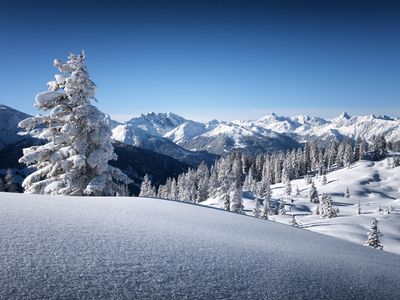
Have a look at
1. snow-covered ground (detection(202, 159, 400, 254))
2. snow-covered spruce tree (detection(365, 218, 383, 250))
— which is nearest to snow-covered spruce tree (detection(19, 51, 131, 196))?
snow-covered spruce tree (detection(365, 218, 383, 250))

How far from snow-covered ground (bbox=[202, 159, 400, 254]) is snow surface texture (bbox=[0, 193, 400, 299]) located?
43379 millimetres

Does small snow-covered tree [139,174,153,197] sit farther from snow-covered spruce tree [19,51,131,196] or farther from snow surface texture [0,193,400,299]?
snow surface texture [0,193,400,299]

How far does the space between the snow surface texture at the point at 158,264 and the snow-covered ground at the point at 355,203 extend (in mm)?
43379

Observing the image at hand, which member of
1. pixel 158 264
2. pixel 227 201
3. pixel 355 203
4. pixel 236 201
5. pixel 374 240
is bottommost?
pixel 374 240

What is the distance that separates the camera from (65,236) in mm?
4969

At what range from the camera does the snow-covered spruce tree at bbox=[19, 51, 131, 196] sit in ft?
57.1

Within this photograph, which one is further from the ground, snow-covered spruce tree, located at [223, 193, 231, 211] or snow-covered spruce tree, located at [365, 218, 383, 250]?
snow-covered spruce tree, located at [223, 193, 231, 211]

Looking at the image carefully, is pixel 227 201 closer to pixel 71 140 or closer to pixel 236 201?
pixel 236 201

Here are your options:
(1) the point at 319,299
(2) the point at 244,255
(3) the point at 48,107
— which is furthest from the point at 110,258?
(3) the point at 48,107

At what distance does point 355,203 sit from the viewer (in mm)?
97000

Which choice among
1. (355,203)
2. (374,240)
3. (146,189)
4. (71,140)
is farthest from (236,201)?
(355,203)

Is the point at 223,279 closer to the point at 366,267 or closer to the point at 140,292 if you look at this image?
the point at 140,292

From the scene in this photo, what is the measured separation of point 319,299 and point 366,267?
2.56 m

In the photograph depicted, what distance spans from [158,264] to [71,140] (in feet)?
53.7
